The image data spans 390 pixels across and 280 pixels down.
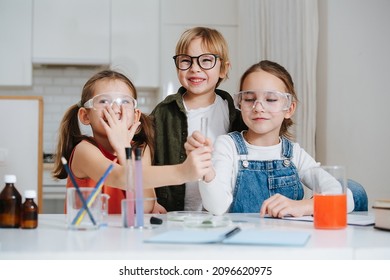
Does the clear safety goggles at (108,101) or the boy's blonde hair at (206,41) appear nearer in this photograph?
the clear safety goggles at (108,101)

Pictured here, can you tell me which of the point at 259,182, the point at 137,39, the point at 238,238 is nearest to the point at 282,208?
the point at 259,182

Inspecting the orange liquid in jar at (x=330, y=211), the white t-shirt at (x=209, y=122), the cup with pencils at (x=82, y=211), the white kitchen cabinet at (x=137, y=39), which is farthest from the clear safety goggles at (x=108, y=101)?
the white kitchen cabinet at (x=137, y=39)

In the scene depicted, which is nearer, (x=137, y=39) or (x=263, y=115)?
(x=263, y=115)

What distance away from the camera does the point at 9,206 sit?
1.37 m

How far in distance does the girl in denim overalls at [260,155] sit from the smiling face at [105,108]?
1.06 ft

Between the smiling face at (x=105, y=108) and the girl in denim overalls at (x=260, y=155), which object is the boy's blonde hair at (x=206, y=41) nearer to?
the girl in denim overalls at (x=260, y=155)

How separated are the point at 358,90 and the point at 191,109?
1.48m

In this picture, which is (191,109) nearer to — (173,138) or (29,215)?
(173,138)

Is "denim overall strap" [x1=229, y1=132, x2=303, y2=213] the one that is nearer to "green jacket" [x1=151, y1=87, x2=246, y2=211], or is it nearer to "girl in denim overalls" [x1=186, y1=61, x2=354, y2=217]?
"girl in denim overalls" [x1=186, y1=61, x2=354, y2=217]

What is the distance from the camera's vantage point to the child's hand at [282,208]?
62.4 inches

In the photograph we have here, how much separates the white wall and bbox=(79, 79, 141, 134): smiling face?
1.76 meters

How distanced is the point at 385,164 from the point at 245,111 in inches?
65.5
